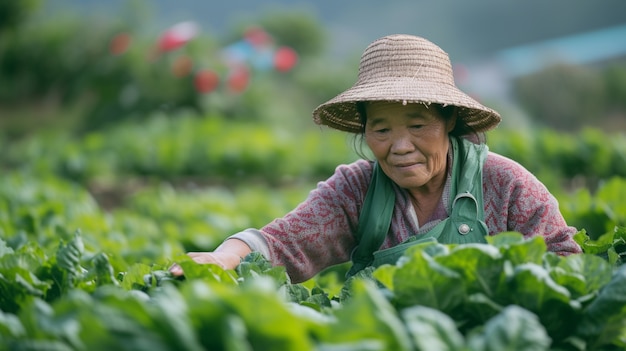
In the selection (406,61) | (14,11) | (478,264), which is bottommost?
(478,264)

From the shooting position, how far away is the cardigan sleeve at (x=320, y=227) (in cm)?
307

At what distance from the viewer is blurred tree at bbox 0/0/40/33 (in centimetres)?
1998

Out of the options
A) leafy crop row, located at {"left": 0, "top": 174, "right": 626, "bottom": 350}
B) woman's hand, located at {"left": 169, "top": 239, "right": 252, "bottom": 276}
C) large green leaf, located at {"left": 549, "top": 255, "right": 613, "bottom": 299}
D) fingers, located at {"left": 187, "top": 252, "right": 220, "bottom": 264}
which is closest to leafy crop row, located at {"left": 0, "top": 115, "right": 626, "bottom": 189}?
leafy crop row, located at {"left": 0, "top": 174, "right": 626, "bottom": 350}

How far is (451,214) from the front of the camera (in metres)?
Answer: 2.96

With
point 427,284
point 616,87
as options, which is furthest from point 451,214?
point 616,87

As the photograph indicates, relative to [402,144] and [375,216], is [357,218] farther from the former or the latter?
[402,144]

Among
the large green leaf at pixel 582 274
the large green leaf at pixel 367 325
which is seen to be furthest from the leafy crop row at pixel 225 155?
the large green leaf at pixel 367 325

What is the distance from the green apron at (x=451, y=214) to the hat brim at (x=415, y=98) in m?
0.10

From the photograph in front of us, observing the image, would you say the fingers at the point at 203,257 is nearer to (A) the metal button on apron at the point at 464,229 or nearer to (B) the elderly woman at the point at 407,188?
(B) the elderly woman at the point at 407,188

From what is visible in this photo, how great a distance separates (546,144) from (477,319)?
24.2 feet

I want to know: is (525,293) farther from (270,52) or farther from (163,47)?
(270,52)

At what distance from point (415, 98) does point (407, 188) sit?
436 millimetres

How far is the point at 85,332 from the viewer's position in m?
1.51

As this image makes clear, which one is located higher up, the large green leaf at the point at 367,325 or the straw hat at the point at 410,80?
the straw hat at the point at 410,80
